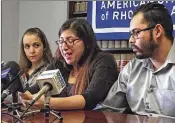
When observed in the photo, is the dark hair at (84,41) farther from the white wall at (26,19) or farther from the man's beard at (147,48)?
the white wall at (26,19)

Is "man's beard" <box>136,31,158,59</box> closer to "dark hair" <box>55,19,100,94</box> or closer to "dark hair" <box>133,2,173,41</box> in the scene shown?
"dark hair" <box>133,2,173,41</box>

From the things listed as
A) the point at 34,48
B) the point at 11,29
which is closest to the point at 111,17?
the point at 34,48

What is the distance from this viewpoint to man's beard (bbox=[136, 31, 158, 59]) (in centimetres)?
127

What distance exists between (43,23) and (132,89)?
6.98 feet

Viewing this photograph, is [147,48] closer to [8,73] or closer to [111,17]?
[8,73]

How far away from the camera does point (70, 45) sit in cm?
131

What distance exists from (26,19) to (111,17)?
1.14m

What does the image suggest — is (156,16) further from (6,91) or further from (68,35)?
(6,91)

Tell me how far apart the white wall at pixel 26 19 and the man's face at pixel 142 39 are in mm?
1847

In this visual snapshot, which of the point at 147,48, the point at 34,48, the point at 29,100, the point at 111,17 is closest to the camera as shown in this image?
the point at 29,100

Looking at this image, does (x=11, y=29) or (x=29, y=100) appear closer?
(x=29, y=100)

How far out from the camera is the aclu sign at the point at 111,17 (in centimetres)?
263

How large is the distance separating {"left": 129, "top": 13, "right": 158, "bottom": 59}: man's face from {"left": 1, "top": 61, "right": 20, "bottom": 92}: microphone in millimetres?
645

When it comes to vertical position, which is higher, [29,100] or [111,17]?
[111,17]
